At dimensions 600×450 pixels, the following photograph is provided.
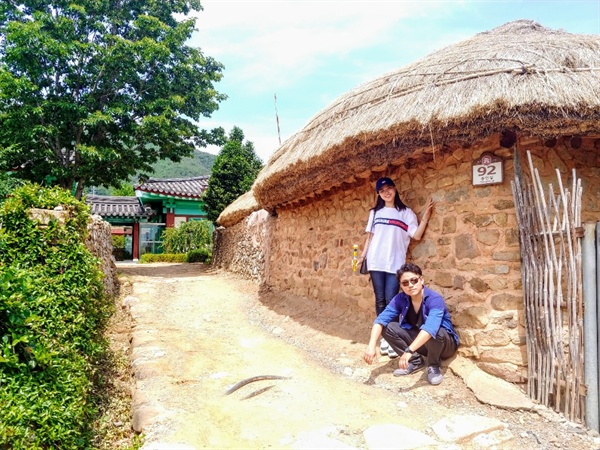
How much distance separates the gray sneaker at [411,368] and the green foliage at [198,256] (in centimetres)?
1141

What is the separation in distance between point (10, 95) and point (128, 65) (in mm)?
2338

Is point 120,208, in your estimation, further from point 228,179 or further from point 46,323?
point 46,323

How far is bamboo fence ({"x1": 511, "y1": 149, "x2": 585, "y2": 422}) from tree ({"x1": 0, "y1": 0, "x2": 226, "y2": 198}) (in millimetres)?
8132

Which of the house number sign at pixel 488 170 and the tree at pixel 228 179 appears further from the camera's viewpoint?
the tree at pixel 228 179

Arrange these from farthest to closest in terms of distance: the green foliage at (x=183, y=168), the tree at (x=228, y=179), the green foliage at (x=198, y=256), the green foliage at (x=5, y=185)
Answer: the green foliage at (x=183, y=168) < the green foliage at (x=198, y=256) < the tree at (x=228, y=179) < the green foliage at (x=5, y=185)

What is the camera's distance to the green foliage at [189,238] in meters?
15.4

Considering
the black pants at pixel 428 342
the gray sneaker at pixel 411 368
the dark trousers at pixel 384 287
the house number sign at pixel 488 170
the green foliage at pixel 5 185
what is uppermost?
the green foliage at pixel 5 185

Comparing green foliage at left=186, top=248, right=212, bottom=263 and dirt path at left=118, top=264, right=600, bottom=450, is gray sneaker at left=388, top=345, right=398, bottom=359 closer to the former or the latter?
dirt path at left=118, top=264, right=600, bottom=450

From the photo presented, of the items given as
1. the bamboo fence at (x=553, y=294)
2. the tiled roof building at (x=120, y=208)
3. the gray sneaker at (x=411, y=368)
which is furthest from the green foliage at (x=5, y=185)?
the tiled roof building at (x=120, y=208)

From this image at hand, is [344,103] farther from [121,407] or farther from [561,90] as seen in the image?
[121,407]

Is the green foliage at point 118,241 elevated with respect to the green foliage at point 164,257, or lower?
elevated

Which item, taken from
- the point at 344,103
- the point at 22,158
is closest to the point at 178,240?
the point at 22,158

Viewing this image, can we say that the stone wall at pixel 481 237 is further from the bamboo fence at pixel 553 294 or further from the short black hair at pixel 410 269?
the short black hair at pixel 410 269

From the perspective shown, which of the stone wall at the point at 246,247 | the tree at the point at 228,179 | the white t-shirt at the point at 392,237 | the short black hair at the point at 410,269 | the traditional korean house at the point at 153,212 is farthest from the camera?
the traditional korean house at the point at 153,212
